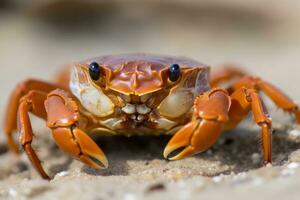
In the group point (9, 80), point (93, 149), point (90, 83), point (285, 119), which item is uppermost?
point (90, 83)

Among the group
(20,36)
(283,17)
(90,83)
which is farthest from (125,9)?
(90,83)

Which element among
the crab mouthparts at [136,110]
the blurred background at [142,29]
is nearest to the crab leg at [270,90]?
the crab mouthparts at [136,110]

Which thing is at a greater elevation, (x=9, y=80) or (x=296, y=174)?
(x=296, y=174)

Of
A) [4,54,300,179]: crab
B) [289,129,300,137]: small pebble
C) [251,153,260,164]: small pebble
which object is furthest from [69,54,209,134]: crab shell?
[289,129,300,137]: small pebble

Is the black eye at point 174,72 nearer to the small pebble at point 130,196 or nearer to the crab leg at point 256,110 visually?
the crab leg at point 256,110

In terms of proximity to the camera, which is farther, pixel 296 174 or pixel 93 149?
pixel 93 149

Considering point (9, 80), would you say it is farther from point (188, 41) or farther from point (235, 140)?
point (235, 140)

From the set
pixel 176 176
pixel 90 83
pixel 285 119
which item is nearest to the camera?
pixel 176 176

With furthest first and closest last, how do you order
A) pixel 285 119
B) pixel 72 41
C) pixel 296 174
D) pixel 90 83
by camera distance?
pixel 72 41
pixel 285 119
pixel 90 83
pixel 296 174
